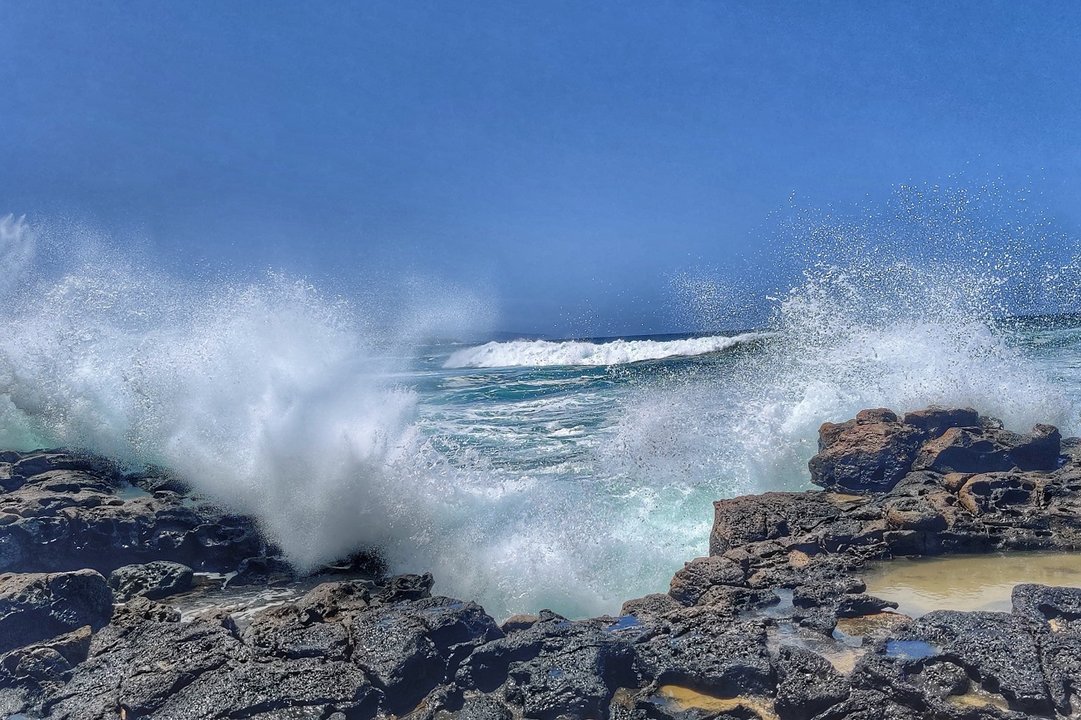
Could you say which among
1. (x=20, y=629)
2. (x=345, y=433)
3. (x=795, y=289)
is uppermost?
(x=795, y=289)

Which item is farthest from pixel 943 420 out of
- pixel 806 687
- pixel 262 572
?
pixel 262 572

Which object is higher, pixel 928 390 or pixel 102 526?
pixel 928 390

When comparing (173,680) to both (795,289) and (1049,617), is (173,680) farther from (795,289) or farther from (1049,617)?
(795,289)

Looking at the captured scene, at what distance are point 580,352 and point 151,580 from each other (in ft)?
114

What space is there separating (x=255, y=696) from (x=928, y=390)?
1153cm

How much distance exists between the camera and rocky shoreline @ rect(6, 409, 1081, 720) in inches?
140

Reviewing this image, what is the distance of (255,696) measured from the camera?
12.0 ft

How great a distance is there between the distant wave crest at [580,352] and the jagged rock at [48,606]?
33.5 meters

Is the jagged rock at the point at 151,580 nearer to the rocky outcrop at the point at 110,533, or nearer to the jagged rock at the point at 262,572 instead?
the jagged rock at the point at 262,572

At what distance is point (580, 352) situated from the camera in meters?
40.2

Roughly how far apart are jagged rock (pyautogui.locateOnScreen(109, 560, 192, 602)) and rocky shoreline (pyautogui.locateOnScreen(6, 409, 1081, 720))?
2 cm

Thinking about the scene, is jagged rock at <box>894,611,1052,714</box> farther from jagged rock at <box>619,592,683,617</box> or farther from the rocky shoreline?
jagged rock at <box>619,592,683,617</box>

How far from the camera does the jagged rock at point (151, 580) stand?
5.94 meters

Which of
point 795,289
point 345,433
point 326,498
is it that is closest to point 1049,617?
point 326,498
